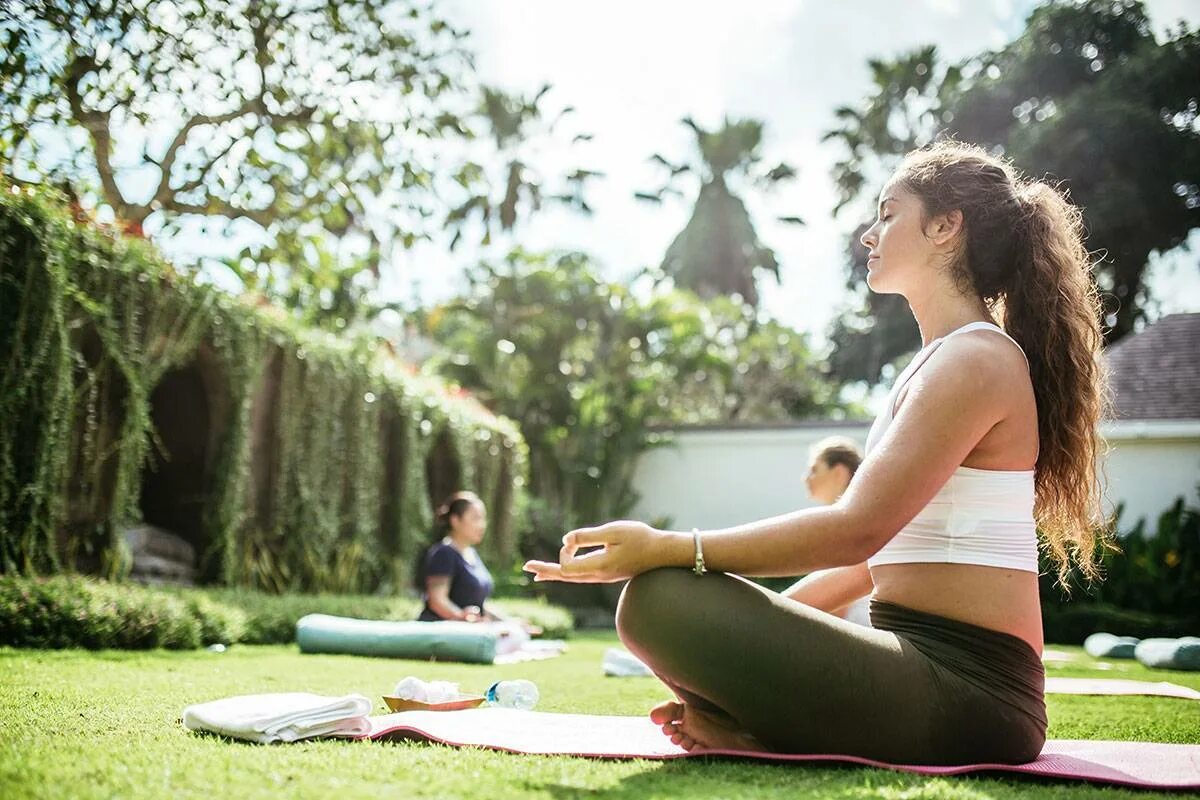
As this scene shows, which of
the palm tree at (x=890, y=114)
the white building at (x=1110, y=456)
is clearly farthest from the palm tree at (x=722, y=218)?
the white building at (x=1110, y=456)

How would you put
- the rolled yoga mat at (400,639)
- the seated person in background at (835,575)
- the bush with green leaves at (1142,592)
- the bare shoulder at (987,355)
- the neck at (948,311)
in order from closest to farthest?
the bare shoulder at (987,355) → the neck at (948,311) → the seated person in background at (835,575) → the rolled yoga mat at (400,639) → the bush with green leaves at (1142,592)

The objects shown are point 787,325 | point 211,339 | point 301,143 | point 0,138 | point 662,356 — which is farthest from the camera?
point 787,325

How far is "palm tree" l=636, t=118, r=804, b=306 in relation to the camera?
2862 cm

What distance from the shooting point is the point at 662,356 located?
878 inches

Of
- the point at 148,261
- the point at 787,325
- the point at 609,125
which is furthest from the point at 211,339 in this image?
the point at 787,325

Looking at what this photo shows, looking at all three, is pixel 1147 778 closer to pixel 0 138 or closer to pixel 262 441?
pixel 0 138

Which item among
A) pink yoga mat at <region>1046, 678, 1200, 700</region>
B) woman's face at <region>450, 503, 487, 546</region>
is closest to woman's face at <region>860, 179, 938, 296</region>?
pink yoga mat at <region>1046, 678, 1200, 700</region>

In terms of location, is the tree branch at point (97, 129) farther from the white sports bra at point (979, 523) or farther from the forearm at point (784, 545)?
the white sports bra at point (979, 523)

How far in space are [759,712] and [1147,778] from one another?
92 centimetres

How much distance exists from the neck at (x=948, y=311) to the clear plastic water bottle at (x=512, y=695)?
2.04 metres

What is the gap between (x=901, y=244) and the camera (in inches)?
96.5

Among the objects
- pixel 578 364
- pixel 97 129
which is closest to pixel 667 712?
pixel 97 129

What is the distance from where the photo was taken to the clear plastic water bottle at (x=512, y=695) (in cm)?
359

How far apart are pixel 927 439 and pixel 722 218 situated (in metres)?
27.6
